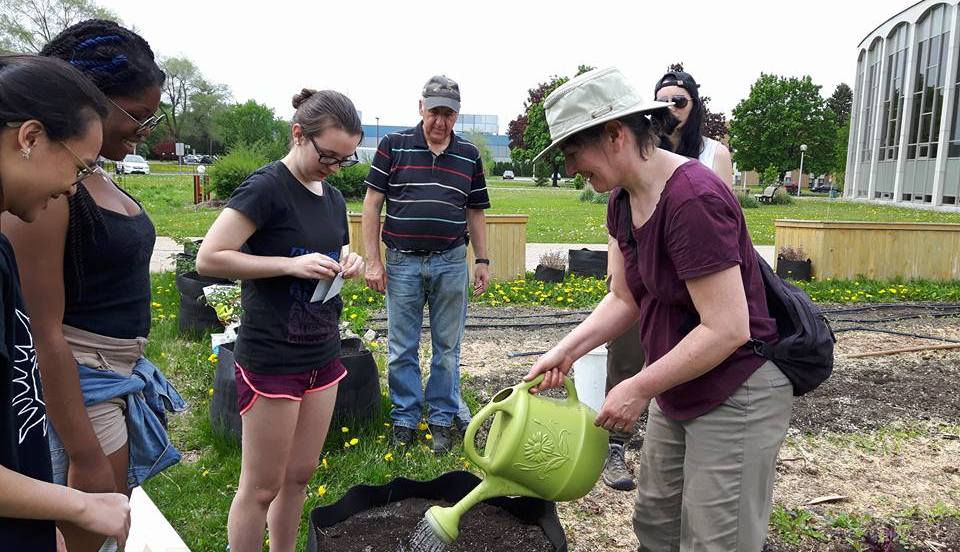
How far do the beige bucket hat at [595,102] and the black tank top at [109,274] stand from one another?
1.04m

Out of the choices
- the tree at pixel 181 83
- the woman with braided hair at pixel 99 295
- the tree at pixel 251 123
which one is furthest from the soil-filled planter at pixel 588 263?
Answer: the tree at pixel 181 83

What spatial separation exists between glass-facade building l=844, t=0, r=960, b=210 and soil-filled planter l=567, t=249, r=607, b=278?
821 inches

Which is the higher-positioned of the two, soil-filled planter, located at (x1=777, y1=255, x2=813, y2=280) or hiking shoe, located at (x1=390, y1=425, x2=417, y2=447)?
soil-filled planter, located at (x1=777, y1=255, x2=813, y2=280)

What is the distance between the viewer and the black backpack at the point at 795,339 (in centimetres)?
166

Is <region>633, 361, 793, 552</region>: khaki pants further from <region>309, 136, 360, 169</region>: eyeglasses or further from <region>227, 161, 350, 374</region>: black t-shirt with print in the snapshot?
<region>309, 136, 360, 169</region>: eyeglasses

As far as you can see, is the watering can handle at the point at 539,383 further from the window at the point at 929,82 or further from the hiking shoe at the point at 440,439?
the window at the point at 929,82

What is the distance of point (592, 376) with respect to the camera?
339 centimetres

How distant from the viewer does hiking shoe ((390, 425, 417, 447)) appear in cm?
331

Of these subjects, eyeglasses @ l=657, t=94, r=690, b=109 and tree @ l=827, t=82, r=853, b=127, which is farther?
tree @ l=827, t=82, r=853, b=127

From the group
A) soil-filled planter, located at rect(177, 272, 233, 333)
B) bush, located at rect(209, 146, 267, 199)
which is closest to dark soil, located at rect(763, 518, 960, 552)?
soil-filled planter, located at rect(177, 272, 233, 333)

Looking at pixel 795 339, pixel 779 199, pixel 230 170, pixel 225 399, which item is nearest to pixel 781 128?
pixel 779 199

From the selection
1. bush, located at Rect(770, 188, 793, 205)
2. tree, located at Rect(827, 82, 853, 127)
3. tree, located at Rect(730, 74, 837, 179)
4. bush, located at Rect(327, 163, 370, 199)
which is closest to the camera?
bush, located at Rect(327, 163, 370, 199)

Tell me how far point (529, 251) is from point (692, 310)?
897cm

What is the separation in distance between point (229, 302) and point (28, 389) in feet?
12.0
